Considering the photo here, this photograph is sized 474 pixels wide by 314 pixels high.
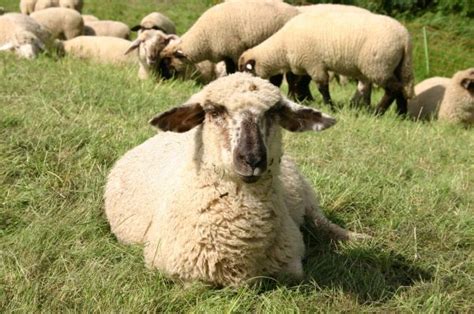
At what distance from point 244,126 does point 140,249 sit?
0.99 m

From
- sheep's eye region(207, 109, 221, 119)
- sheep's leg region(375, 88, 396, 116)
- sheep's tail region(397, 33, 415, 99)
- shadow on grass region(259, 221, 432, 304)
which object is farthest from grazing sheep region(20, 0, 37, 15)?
sheep's eye region(207, 109, 221, 119)

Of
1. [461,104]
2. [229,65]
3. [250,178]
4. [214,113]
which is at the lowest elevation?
[229,65]

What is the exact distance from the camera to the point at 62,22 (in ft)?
41.4

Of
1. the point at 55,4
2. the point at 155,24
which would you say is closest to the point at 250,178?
the point at 155,24

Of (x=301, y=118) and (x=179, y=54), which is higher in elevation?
(x=301, y=118)

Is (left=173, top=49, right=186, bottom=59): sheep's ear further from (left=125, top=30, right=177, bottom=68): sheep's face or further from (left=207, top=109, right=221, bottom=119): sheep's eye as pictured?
(left=207, top=109, right=221, bottom=119): sheep's eye

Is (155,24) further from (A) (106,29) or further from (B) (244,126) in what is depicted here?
(B) (244,126)

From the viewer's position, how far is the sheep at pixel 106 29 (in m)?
13.2

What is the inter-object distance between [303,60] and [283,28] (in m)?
0.56

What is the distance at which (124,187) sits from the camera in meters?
3.71

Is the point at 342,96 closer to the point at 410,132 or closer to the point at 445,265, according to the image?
the point at 410,132

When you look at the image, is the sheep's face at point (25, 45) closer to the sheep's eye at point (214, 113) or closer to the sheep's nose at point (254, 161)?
the sheep's eye at point (214, 113)

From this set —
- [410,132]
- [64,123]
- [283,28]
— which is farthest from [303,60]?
[64,123]

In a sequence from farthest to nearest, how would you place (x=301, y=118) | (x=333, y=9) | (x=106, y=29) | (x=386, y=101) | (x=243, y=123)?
(x=106, y=29)
(x=333, y=9)
(x=386, y=101)
(x=301, y=118)
(x=243, y=123)
